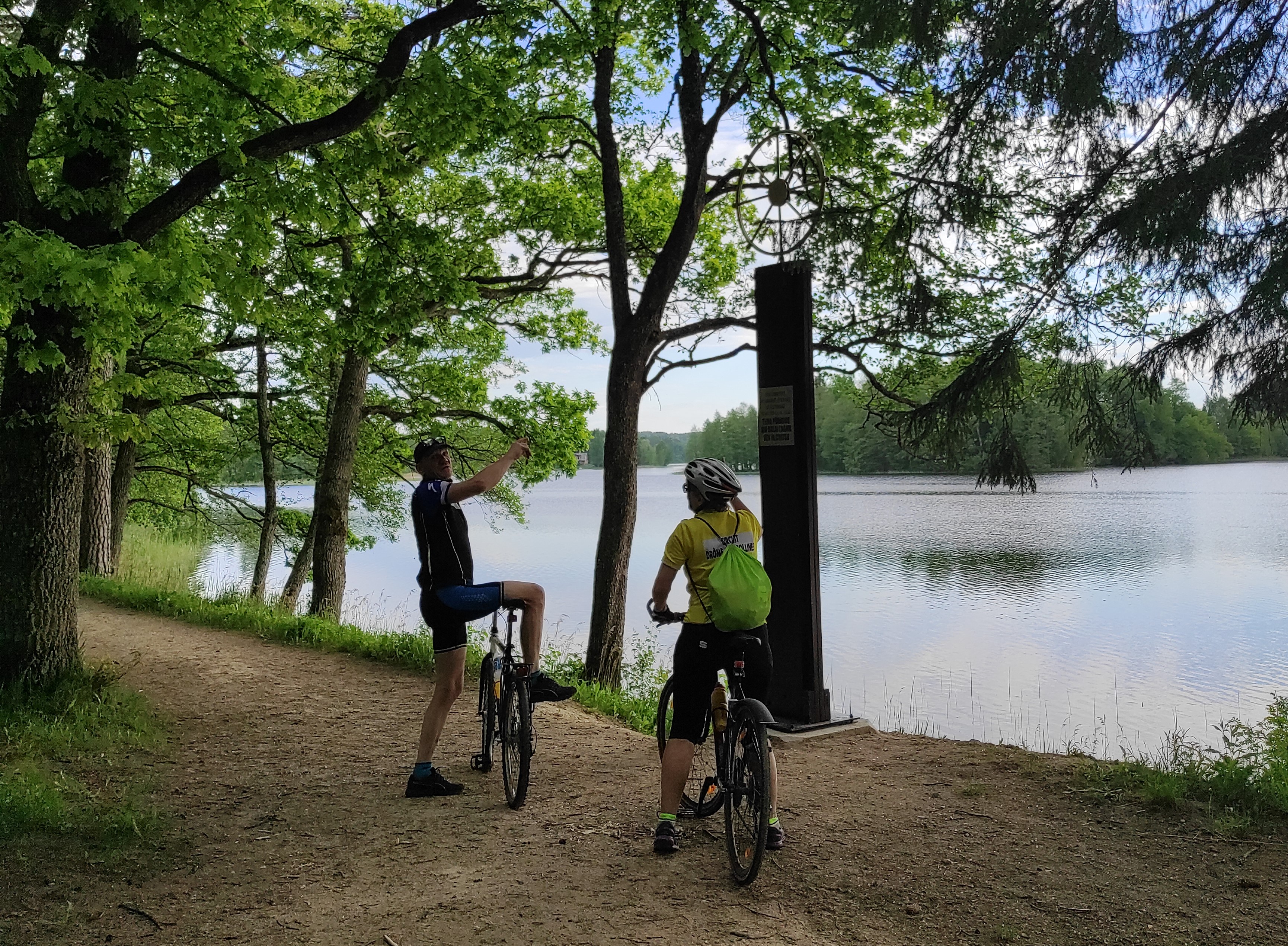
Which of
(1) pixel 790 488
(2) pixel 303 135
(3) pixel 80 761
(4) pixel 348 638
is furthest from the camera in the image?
(4) pixel 348 638

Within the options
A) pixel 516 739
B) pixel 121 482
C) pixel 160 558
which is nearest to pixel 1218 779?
pixel 516 739

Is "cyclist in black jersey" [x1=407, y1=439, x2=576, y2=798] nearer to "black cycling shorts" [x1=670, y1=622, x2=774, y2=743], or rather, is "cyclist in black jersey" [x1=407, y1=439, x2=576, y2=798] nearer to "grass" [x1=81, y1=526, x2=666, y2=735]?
"black cycling shorts" [x1=670, y1=622, x2=774, y2=743]

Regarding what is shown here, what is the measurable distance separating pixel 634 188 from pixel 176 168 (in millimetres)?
7857

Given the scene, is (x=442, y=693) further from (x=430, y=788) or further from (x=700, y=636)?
(x=700, y=636)

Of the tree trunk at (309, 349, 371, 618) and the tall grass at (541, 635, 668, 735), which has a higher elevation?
the tree trunk at (309, 349, 371, 618)

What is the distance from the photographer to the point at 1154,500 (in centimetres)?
3906

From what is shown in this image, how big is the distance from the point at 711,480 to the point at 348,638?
6771 millimetres

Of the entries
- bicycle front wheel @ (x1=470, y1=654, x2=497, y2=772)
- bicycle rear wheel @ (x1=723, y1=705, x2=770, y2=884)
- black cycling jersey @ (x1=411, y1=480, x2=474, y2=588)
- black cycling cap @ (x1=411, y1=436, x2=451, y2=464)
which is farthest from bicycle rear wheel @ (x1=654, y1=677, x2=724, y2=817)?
black cycling cap @ (x1=411, y1=436, x2=451, y2=464)

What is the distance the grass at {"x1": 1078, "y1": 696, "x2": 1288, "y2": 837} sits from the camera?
4.95m

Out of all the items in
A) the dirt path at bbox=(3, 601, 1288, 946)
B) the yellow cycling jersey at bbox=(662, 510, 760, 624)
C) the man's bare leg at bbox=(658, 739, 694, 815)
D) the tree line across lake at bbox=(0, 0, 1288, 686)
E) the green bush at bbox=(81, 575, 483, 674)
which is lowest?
the dirt path at bbox=(3, 601, 1288, 946)

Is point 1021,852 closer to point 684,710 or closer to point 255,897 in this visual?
point 684,710

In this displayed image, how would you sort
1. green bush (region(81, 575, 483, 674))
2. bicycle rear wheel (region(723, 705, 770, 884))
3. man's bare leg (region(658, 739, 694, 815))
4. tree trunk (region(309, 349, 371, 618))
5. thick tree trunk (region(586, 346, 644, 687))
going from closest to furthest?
bicycle rear wheel (region(723, 705, 770, 884)), man's bare leg (region(658, 739, 694, 815)), green bush (region(81, 575, 483, 674)), thick tree trunk (region(586, 346, 644, 687)), tree trunk (region(309, 349, 371, 618))

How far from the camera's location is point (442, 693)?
5.35 metres

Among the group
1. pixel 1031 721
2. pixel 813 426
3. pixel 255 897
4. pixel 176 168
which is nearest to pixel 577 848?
pixel 255 897
